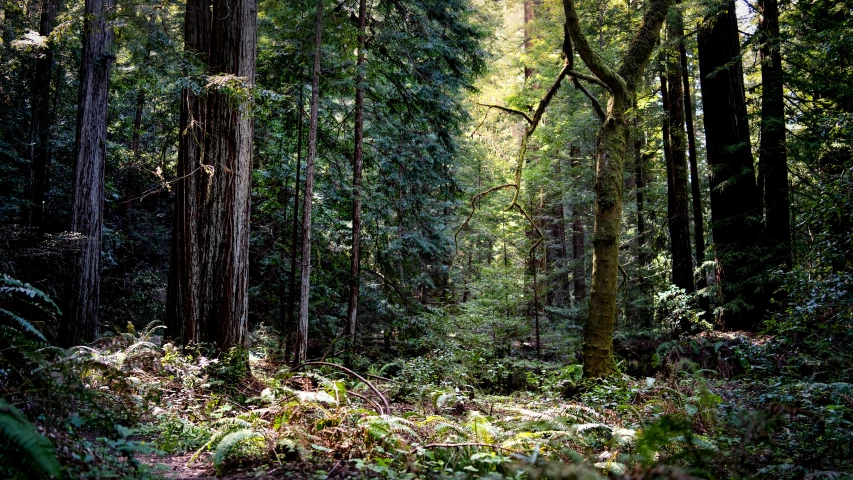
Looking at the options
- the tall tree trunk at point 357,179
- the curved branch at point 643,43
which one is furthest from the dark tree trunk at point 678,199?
the tall tree trunk at point 357,179

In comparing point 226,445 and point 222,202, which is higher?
point 222,202

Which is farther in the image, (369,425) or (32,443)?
(369,425)

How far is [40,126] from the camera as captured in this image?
15.2 meters

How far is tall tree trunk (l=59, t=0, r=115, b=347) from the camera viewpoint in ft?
37.4

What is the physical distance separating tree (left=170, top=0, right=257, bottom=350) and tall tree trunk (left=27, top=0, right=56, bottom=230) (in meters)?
11.5

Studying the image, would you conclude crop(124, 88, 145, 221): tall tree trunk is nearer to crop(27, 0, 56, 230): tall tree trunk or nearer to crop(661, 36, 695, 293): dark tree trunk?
crop(27, 0, 56, 230): tall tree trunk

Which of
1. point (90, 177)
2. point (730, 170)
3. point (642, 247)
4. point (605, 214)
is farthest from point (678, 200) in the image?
point (90, 177)

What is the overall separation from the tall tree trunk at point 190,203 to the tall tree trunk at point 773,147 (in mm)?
11393

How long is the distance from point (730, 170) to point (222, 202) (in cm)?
1130

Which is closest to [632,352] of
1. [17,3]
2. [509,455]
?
[509,455]

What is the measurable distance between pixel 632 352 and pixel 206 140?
33.8 ft

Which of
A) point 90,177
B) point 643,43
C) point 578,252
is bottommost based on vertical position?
point 578,252

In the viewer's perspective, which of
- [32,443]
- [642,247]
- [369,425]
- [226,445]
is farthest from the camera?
[642,247]

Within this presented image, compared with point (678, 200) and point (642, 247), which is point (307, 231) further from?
point (642, 247)
